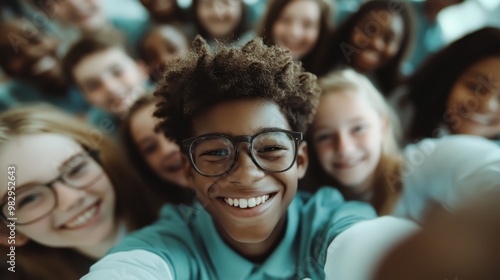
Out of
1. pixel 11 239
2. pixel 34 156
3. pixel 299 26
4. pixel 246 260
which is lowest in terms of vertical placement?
pixel 246 260

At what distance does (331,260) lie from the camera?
0.63 metres

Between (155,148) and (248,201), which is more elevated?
(155,148)

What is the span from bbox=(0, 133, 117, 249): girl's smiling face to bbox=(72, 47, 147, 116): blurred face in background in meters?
0.10

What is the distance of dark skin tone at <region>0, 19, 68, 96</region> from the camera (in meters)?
0.75

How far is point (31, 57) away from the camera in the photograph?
29.8 inches

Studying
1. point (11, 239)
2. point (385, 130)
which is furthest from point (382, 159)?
point (11, 239)

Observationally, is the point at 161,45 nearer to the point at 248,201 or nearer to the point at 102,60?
the point at 102,60

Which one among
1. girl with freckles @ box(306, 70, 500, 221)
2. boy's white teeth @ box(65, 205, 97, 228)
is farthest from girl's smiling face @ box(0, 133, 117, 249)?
girl with freckles @ box(306, 70, 500, 221)

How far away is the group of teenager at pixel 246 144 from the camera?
0.61 m

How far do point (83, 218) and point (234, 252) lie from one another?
0.24 m

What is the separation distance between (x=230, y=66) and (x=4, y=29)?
43cm

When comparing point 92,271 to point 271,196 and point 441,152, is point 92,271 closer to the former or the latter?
point 271,196

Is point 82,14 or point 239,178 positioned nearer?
point 239,178

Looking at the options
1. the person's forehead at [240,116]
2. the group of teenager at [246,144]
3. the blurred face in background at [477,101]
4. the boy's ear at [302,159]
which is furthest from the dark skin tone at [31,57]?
the blurred face in background at [477,101]
